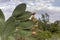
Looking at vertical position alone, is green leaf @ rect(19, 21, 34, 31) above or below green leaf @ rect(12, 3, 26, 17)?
below

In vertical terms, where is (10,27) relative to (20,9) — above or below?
below

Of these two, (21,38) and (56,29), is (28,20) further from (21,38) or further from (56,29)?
(56,29)

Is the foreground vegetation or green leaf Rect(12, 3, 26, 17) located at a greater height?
green leaf Rect(12, 3, 26, 17)

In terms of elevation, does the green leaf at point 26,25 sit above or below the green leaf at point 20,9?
below

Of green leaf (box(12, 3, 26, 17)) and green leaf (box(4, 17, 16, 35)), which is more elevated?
green leaf (box(12, 3, 26, 17))

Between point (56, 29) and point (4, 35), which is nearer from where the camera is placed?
point (4, 35)

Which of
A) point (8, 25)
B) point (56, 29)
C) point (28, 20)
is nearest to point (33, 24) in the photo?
→ point (28, 20)

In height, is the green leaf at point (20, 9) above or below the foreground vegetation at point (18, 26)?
above

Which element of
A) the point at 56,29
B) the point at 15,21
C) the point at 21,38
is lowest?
the point at 56,29

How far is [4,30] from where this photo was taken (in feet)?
4.27

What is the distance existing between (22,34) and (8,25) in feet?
0.33

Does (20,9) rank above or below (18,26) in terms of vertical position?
above

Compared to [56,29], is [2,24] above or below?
above

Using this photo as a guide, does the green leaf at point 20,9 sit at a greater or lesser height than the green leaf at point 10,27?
greater
